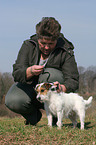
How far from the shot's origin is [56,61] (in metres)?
4.55

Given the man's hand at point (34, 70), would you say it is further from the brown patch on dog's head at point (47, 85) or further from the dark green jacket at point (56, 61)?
the brown patch on dog's head at point (47, 85)

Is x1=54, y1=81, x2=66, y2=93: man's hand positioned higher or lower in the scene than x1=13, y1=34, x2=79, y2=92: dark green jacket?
lower

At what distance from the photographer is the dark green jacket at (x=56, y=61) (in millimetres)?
4387

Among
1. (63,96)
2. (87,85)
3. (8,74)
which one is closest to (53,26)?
(63,96)

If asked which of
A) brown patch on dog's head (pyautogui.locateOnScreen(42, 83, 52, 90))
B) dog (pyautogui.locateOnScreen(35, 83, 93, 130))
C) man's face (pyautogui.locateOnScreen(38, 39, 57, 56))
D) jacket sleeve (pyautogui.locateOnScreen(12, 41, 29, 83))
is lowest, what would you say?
dog (pyautogui.locateOnScreen(35, 83, 93, 130))

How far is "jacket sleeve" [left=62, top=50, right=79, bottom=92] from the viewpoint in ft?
14.4

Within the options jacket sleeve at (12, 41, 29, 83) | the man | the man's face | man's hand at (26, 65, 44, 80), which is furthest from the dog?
the man's face

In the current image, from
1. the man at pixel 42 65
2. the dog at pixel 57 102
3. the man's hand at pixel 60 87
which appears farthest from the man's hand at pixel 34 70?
the man's hand at pixel 60 87

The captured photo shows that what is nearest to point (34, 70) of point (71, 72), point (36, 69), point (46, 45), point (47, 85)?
point (36, 69)

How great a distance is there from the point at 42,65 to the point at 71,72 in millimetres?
566

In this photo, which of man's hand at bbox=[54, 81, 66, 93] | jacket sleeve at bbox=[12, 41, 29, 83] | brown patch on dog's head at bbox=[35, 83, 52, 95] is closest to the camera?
brown patch on dog's head at bbox=[35, 83, 52, 95]

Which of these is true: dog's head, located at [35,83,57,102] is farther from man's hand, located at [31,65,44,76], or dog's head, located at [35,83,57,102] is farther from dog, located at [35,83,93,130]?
man's hand, located at [31,65,44,76]

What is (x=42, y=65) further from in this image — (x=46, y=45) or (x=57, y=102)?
(x=57, y=102)

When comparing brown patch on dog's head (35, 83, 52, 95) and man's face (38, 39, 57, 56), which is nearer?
brown patch on dog's head (35, 83, 52, 95)
